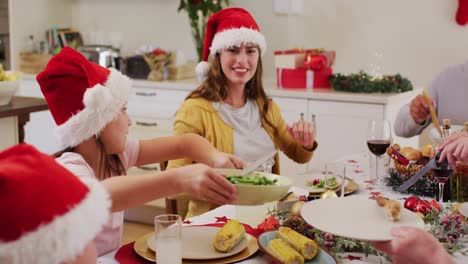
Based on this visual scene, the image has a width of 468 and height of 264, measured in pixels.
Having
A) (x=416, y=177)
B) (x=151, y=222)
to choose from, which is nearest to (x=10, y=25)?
(x=151, y=222)

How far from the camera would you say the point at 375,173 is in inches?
91.6

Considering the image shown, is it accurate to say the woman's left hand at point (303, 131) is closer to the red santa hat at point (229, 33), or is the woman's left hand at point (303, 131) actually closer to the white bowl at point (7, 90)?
the red santa hat at point (229, 33)

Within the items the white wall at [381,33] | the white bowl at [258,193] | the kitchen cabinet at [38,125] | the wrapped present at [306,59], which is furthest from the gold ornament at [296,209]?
the kitchen cabinet at [38,125]

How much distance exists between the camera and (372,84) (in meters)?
3.93

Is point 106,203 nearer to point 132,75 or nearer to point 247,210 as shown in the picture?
point 247,210

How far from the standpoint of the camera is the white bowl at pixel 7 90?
3.51 metres

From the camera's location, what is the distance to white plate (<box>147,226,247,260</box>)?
1.50 metres

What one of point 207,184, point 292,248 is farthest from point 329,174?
point 207,184

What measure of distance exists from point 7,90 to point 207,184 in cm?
241

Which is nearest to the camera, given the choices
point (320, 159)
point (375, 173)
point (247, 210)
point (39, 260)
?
point (39, 260)

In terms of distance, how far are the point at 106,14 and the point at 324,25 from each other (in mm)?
1834

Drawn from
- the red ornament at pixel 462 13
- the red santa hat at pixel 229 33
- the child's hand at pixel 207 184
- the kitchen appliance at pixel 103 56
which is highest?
the red ornament at pixel 462 13

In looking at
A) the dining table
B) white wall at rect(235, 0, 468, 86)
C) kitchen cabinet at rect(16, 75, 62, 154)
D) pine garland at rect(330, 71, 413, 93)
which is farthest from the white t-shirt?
kitchen cabinet at rect(16, 75, 62, 154)

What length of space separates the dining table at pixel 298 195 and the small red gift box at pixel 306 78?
1.55 m
